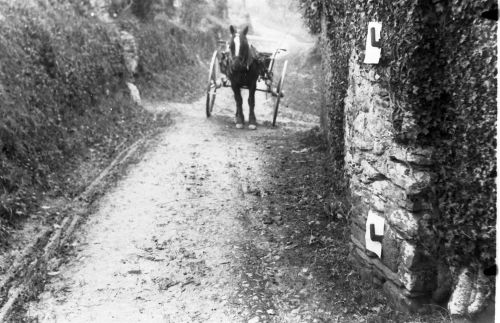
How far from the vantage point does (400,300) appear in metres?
3.66

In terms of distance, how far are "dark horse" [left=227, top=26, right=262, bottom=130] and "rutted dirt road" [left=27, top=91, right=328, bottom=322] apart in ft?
4.83

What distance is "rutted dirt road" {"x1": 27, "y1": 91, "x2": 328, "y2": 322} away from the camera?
13.8ft

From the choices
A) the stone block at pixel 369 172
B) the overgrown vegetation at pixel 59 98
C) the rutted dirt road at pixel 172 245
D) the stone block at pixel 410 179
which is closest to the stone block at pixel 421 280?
the stone block at pixel 410 179

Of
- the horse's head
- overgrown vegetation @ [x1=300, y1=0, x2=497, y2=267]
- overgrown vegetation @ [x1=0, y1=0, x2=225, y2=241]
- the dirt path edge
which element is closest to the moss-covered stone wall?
overgrown vegetation @ [x1=300, y1=0, x2=497, y2=267]

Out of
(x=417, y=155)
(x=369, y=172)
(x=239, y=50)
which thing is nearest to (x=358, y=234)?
(x=369, y=172)

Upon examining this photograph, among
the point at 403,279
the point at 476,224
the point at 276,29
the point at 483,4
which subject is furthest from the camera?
the point at 276,29

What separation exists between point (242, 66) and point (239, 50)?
1.13 feet

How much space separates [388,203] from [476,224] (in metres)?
0.77

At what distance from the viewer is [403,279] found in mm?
3572

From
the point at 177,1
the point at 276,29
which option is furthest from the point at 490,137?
the point at 276,29

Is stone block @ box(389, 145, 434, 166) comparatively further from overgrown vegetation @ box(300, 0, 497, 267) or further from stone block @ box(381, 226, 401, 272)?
stone block @ box(381, 226, 401, 272)

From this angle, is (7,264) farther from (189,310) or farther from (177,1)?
(177,1)

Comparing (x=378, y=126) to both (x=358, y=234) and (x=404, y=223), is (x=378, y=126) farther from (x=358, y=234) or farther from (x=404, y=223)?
(x=358, y=234)

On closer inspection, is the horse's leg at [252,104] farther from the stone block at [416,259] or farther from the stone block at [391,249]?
the stone block at [416,259]
